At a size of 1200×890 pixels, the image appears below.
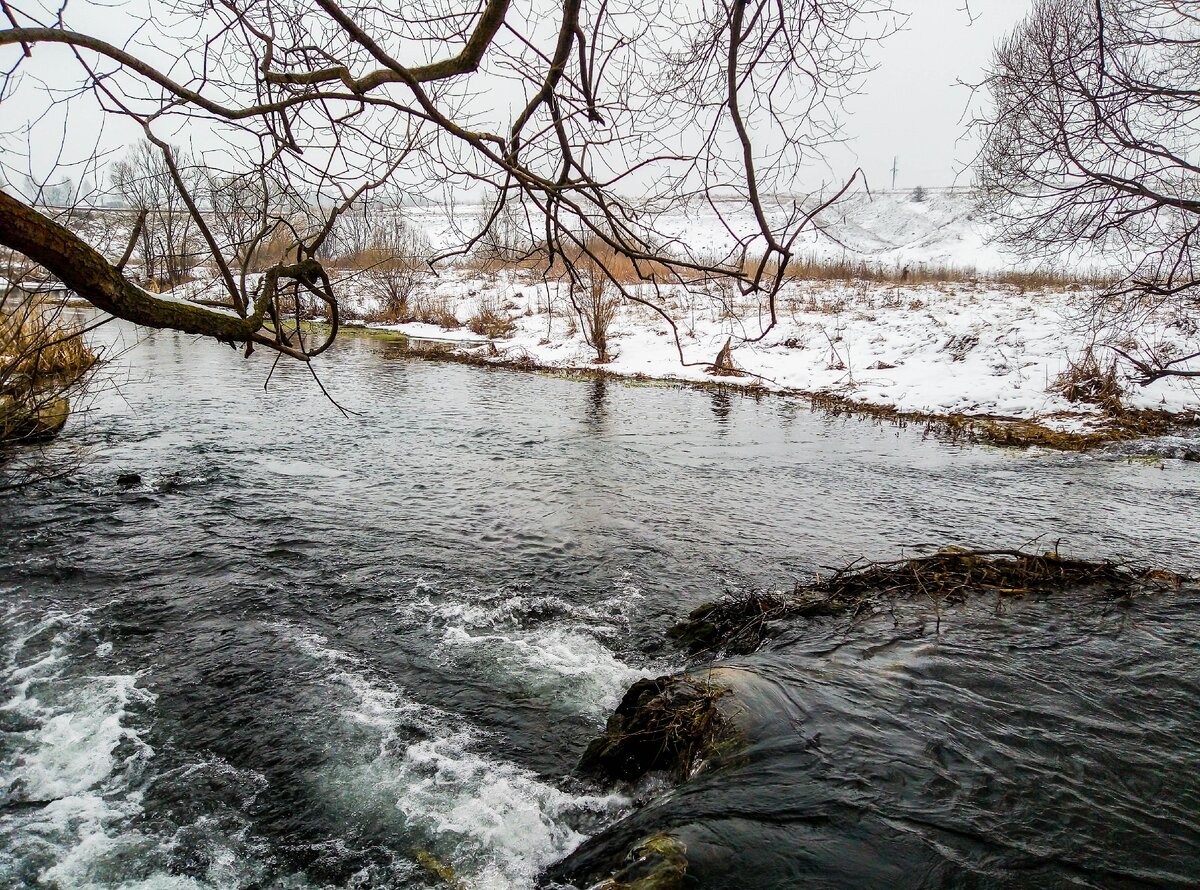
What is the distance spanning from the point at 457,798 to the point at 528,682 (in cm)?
103

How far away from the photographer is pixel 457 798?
3.37m

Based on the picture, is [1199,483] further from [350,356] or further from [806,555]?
[350,356]

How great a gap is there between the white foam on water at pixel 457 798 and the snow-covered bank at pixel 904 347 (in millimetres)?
5825

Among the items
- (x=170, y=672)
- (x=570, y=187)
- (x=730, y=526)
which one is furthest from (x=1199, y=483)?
(x=170, y=672)

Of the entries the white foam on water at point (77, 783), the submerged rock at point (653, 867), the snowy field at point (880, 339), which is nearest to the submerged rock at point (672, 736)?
the submerged rock at point (653, 867)

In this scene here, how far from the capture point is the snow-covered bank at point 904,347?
12539 mm

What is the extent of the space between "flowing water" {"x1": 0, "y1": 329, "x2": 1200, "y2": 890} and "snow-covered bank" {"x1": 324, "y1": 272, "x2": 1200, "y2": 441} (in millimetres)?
3413

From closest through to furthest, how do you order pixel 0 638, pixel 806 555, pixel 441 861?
pixel 441 861, pixel 0 638, pixel 806 555

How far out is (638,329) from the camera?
21438 millimetres

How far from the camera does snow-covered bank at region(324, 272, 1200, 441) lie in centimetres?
1254

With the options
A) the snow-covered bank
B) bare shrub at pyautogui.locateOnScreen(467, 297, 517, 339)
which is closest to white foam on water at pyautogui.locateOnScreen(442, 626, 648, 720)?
the snow-covered bank

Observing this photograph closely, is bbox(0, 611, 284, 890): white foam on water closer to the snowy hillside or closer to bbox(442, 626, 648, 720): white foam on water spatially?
bbox(442, 626, 648, 720): white foam on water

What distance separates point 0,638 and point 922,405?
13375mm

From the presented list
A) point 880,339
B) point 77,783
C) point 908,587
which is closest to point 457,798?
point 77,783
